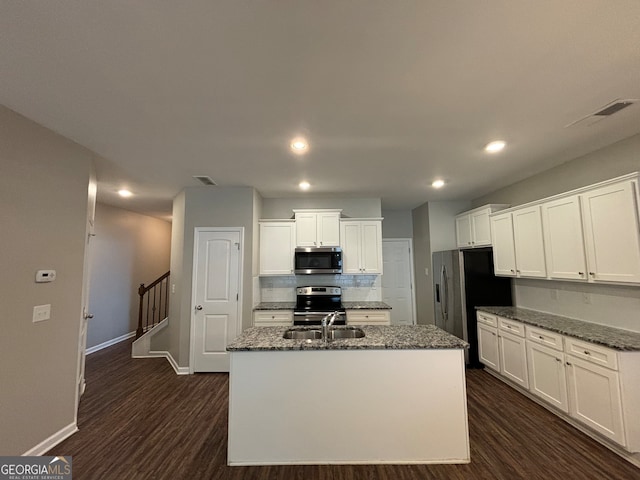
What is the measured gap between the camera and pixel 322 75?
5.90ft

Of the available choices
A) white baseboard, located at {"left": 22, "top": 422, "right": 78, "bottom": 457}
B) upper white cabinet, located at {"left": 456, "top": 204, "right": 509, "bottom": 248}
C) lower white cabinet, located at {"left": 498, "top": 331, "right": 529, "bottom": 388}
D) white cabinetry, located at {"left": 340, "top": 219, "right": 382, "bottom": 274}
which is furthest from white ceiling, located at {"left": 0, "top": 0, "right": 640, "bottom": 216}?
white baseboard, located at {"left": 22, "top": 422, "right": 78, "bottom": 457}

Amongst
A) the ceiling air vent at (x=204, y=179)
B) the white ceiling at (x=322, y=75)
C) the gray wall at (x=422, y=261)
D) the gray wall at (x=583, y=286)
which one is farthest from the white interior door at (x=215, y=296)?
the gray wall at (x=583, y=286)

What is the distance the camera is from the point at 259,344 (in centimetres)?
229

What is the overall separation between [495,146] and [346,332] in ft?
7.83

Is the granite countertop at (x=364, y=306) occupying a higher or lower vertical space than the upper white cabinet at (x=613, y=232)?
lower

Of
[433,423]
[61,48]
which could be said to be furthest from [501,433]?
[61,48]

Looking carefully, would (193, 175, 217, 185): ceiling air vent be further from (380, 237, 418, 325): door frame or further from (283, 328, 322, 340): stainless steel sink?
(380, 237, 418, 325): door frame

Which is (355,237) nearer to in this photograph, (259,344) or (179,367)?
(259,344)

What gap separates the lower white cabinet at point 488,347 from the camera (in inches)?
147

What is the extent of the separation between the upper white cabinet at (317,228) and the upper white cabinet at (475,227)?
2.22m

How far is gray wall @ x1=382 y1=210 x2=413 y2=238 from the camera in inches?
244

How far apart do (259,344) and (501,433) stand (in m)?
2.36

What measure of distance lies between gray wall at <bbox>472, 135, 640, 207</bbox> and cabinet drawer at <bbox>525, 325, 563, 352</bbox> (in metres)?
1.67

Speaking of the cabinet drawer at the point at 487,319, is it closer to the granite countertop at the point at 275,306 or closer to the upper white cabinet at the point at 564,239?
the upper white cabinet at the point at 564,239
